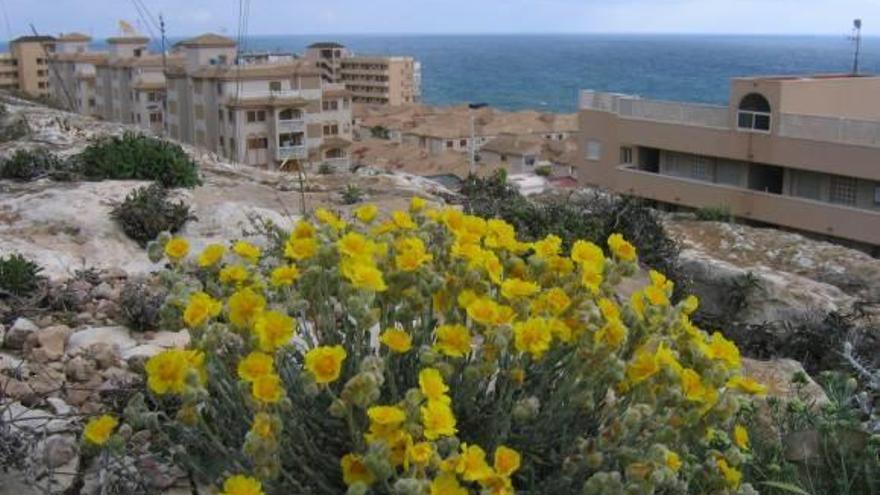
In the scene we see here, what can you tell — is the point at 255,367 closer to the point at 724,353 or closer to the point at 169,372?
the point at 169,372

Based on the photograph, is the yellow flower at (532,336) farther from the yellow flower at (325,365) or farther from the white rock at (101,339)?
the white rock at (101,339)

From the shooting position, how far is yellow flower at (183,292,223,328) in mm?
Answer: 2750

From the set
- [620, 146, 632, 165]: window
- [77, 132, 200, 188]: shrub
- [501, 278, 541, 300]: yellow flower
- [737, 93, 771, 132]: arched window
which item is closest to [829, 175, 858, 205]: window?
[737, 93, 771, 132]: arched window

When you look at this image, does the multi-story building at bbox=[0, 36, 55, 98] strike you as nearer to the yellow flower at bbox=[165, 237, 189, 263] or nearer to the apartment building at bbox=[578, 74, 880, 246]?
the apartment building at bbox=[578, 74, 880, 246]

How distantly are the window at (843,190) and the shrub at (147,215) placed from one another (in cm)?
2890

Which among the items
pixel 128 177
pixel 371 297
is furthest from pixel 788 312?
pixel 371 297

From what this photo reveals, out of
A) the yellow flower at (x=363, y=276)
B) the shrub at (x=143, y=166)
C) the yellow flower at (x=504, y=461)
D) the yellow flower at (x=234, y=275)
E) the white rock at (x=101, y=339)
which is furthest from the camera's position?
the shrub at (x=143, y=166)

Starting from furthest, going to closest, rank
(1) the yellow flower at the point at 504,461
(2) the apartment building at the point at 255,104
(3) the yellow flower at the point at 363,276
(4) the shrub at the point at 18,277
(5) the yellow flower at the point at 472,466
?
(2) the apartment building at the point at 255,104 < (4) the shrub at the point at 18,277 < (3) the yellow flower at the point at 363,276 < (1) the yellow flower at the point at 504,461 < (5) the yellow flower at the point at 472,466

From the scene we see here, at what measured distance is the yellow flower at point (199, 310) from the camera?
2750 millimetres

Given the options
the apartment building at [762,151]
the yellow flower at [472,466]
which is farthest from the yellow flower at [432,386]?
the apartment building at [762,151]

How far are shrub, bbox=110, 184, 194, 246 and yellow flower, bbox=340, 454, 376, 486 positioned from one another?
15.7 feet

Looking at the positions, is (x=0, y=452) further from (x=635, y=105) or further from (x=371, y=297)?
(x=635, y=105)

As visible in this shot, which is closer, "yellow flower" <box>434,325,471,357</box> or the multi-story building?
"yellow flower" <box>434,325,471,357</box>

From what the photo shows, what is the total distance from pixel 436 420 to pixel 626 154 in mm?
37666
